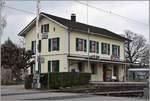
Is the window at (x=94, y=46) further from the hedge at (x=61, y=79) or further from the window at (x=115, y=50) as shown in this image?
the hedge at (x=61, y=79)

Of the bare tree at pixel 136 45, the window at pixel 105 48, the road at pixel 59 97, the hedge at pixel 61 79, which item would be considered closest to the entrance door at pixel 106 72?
the window at pixel 105 48

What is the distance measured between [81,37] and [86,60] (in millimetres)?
2839

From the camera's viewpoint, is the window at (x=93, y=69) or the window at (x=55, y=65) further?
the window at (x=93, y=69)

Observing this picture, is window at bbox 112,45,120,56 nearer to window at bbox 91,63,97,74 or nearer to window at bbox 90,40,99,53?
window at bbox 90,40,99,53

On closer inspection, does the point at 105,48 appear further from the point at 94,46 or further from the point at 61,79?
the point at 61,79

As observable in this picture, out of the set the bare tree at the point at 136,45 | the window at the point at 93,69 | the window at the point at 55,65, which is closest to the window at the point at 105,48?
the window at the point at 93,69

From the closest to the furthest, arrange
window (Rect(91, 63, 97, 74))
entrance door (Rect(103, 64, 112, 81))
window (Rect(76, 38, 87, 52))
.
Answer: window (Rect(76, 38, 87, 52))
window (Rect(91, 63, 97, 74))
entrance door (Rect(103, 64, 112, 81))

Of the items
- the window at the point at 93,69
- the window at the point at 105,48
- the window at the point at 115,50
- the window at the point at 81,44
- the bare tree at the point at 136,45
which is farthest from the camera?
the bare tree at the point at 136,45

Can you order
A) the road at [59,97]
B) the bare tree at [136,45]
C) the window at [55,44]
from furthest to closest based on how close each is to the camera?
1. the bare tree at [136,45]
2. the window at [55,44]
3. the road at [59,97]

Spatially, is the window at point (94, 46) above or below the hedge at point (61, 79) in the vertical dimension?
above

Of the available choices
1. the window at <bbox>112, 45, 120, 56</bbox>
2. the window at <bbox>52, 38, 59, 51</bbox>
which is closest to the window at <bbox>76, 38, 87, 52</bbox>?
the window at <bbox>52, 38, 59, 51</bbox>

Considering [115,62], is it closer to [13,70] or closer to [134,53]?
[13,70]

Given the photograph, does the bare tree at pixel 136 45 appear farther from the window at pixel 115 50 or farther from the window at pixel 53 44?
the window at pixel 53 44

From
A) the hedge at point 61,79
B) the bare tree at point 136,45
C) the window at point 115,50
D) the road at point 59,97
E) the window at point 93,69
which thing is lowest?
the road at point 59,97
